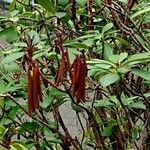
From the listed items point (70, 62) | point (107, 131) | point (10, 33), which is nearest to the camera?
point (70, 62)

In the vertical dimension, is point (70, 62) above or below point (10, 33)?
below

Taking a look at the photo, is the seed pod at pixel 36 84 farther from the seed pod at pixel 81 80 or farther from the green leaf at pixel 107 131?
the green leaf at pixel 107 131

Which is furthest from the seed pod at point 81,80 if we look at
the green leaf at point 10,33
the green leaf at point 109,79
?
the green leaf at point 10,33

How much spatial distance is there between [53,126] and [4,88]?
30cm

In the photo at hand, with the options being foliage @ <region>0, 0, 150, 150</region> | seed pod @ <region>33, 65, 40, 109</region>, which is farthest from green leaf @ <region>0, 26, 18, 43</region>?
seed pod @ <region>33, 65, 40, 109</region>

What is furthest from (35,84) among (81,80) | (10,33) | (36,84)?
(10,33)

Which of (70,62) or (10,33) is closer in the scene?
(70,62)

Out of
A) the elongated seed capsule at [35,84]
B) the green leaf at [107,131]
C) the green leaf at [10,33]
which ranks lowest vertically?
the green leaf at [107,131]

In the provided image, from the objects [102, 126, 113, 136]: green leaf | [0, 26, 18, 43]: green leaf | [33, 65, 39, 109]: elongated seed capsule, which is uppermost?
[0, 26, 18, 43]: green leaf

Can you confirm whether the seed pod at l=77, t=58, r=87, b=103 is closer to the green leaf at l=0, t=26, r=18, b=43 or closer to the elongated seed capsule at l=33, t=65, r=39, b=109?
the elongated seed capsule at l=33, t=65, r=39, b=109

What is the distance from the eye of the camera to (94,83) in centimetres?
150

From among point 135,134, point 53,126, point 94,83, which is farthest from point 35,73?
point 135,134

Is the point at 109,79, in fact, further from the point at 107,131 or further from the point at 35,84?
the point at 107,131

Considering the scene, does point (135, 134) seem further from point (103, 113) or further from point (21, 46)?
point (21, 46)
